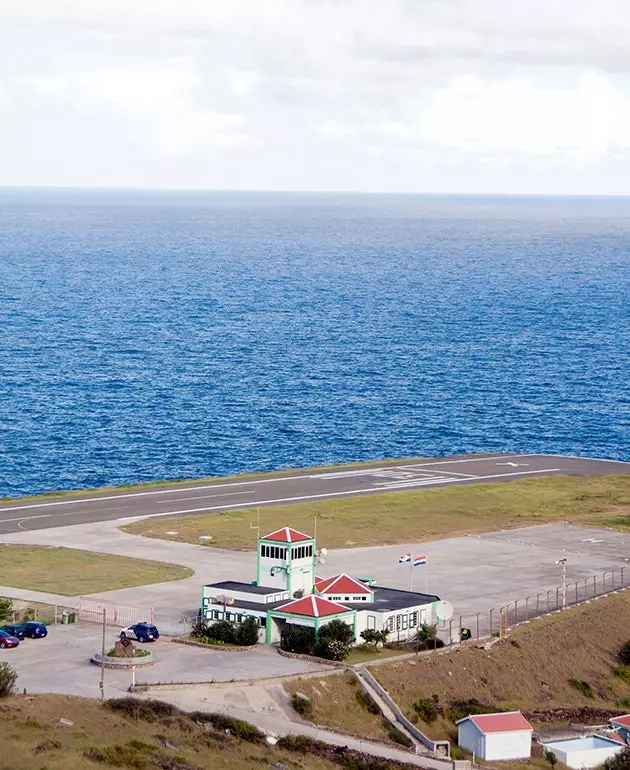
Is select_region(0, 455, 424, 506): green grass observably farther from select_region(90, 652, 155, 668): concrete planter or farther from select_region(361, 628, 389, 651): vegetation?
select_region(361, 628, 389, 651): vegetation

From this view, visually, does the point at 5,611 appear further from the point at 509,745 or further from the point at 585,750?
the point at 585,750

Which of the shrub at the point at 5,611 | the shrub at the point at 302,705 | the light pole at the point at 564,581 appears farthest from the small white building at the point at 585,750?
the shrub at the point at 5,611

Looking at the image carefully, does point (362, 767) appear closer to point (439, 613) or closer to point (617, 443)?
point (439, 613)

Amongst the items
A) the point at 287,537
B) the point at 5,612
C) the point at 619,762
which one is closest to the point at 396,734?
the point at 619,762

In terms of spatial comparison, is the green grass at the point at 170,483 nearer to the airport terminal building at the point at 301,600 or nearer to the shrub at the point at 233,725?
the airport terminal building at the point at 301,600

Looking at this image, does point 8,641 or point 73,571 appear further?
point 73,571

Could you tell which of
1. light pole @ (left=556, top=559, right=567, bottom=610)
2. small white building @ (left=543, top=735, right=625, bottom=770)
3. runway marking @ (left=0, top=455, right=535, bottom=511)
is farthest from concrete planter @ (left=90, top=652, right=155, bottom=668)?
runway marking @ (left=0, top=455, right=535, bottom=511)
